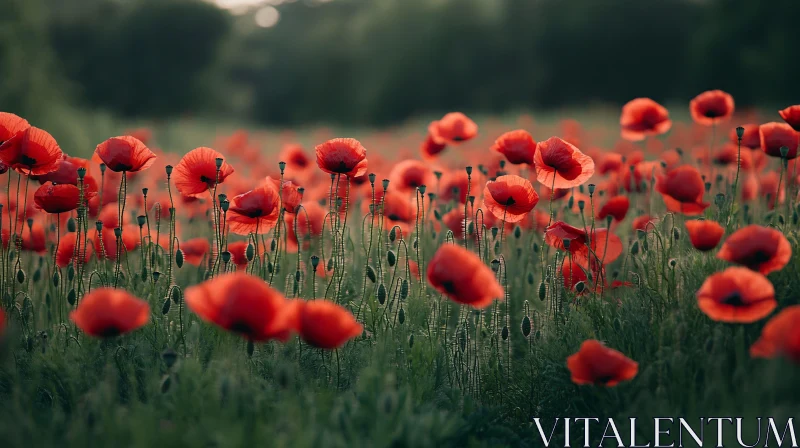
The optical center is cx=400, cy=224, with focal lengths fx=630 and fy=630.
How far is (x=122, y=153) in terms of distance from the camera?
2.31 m

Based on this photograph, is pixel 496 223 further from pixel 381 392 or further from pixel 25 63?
pixel 25 63

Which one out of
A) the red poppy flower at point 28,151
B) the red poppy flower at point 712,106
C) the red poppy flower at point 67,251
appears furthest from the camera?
the red poppy flower at point 712,106

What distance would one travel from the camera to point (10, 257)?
9.11 ft

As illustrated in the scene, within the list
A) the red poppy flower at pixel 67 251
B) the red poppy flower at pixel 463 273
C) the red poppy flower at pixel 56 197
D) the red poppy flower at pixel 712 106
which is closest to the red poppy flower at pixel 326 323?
Result: the red poppy flower at pixel 463 273

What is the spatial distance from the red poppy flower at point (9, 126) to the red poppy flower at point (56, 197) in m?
0.22

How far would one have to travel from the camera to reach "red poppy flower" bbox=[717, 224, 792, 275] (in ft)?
5.92

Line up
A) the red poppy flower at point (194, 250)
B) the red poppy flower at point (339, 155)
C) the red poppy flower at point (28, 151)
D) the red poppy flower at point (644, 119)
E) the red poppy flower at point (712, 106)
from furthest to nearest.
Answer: the red poppy flower at point (644, 119) < the red poppy flower at point (712, 106) < the red poppy flower at point (194, 250) < the red poppy flower at point (339, 155) < the red poppy flower at point (28, 151)

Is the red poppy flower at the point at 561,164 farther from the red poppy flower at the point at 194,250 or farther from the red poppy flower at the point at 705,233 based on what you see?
the red poppy flower at the point at 194,250

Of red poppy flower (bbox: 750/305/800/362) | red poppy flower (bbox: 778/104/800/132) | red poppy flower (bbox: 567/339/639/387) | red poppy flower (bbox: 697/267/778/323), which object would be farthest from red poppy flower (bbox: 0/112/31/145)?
red poppy flower (bbox: 778/104/800/132)

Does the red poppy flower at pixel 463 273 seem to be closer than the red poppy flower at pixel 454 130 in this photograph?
Yes

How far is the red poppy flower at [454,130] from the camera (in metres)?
3.19

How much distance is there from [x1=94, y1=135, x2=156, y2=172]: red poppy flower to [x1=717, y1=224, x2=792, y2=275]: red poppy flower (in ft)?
6.58

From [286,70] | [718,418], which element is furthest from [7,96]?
[286,70]

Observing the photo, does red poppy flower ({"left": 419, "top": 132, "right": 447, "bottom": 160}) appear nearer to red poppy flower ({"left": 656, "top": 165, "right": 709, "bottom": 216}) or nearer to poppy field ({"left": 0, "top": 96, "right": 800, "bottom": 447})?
poppy field ({"left": 0, "top": 96, "right": 800, "bottom": 447})
